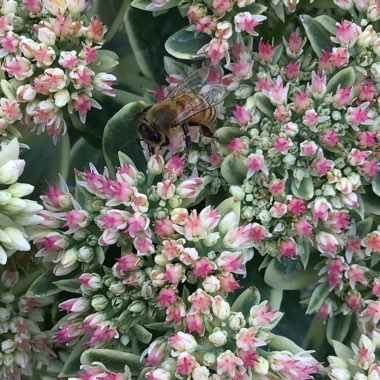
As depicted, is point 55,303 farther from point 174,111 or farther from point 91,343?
point 174,111

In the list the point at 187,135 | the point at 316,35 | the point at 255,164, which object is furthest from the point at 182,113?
the point at 316,35

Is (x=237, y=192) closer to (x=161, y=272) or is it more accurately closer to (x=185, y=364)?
(x=161, y=272)

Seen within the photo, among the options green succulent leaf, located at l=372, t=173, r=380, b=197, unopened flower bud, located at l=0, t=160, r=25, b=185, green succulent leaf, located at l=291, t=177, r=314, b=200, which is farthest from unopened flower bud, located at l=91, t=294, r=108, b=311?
green succulent leaf, located at l=372, t=173, r=380, b=197

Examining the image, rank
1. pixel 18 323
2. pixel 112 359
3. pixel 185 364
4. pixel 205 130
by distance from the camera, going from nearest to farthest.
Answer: pixel 185 364
pixel 112 359
pixel 205 130
pixel 18 323

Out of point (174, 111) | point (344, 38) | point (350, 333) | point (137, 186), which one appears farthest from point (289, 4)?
point (350, 333)

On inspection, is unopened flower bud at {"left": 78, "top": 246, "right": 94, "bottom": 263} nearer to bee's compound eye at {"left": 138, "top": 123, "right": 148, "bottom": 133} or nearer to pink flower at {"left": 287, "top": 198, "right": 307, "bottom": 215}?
bee's compound eye at {"left": 138, "top": 123, "right": 148, "bottom": 133}

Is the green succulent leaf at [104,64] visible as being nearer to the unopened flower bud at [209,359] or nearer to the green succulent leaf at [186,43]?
the green succulent leaf at [186,43]

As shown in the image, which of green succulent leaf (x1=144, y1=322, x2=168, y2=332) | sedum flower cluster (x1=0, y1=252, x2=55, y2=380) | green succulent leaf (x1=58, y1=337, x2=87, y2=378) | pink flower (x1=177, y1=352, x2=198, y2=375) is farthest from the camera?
sedum flower cluster (x1=0, y1=252, x2=55, y2=380)
